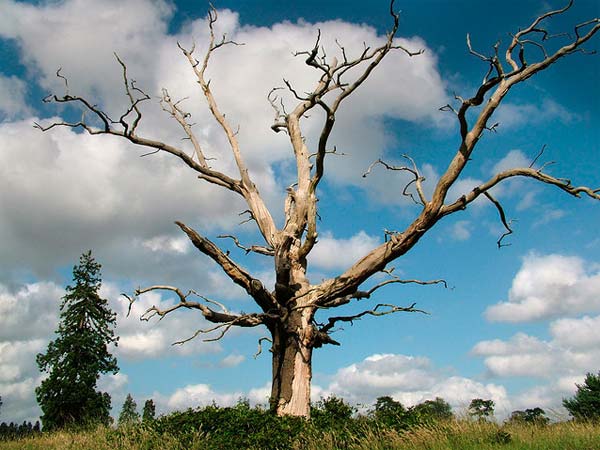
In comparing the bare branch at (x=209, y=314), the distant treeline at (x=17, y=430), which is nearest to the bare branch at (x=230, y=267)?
the bare branch at (x=209, y=314)

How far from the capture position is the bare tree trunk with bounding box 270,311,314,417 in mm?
12633

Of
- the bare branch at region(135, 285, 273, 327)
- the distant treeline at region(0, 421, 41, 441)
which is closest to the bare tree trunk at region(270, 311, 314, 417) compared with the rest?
the bare branch at region(135, 285, 273, 327)

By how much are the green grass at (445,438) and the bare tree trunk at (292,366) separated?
1.53 meters

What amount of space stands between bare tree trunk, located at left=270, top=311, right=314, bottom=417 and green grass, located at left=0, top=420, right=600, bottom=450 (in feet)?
5.03

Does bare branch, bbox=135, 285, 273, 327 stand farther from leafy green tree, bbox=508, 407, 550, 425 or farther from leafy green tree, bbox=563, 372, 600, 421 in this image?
leafy green tree, bbox=563, 372, 600, 421

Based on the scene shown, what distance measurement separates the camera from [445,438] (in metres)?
9.91

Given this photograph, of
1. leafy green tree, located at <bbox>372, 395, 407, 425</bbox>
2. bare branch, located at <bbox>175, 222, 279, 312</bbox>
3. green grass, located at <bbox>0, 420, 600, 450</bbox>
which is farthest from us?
bare branch, located at <bbox>175, 222, 279, 312</bbox>

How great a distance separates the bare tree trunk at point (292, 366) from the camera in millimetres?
12633

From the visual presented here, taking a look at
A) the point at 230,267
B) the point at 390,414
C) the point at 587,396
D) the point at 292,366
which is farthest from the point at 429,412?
the point at 587,396

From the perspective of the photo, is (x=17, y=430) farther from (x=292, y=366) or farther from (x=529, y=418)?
(x=529, y=418)

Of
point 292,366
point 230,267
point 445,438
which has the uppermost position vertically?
point 230,267

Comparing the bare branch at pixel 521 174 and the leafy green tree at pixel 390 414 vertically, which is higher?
the bare branch at pixel 521 174

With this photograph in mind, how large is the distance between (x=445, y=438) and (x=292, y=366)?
13.6ft

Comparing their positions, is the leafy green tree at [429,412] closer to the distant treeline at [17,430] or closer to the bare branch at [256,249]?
the bare branch at [256,249]
